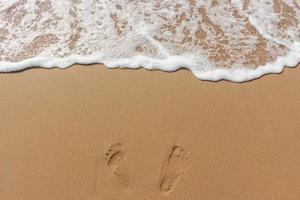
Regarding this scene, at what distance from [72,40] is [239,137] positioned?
74.6 inches

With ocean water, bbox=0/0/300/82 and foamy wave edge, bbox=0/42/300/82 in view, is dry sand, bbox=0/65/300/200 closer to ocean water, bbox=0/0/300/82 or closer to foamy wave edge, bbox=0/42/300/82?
foamy wave edge, bbox=0/42/300/82

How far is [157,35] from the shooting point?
13.3 feet

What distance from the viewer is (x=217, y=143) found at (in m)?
3.15

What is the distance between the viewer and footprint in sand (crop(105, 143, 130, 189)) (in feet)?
9.66

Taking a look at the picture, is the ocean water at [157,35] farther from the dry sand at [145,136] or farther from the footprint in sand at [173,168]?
the footprint in sand at [173,168]

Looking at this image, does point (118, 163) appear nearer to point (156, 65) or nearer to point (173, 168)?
point (173, 168)

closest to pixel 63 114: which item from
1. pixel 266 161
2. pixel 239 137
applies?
pixel 239 137

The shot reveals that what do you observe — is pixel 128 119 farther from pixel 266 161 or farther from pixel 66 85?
pixel 266 161

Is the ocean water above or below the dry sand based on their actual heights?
above

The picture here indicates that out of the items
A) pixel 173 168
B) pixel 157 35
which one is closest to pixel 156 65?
pixel 157 35

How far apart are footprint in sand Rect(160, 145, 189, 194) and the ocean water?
2.80 ft

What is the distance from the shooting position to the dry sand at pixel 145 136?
293cm

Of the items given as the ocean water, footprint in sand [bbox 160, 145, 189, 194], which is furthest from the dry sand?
the ocean water

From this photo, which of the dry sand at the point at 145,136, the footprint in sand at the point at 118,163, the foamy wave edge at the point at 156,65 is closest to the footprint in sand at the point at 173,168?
the dry sand at the point at 145,136
